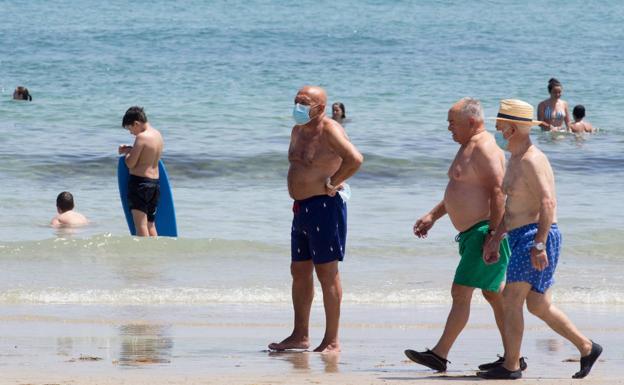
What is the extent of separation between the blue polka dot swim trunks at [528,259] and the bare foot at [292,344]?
4.90 feet

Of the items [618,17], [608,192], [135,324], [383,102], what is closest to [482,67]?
[383,102]

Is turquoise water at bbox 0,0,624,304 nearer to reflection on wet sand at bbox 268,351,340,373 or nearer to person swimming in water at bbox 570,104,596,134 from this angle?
person swimming in water at bbox 570,104,596,134

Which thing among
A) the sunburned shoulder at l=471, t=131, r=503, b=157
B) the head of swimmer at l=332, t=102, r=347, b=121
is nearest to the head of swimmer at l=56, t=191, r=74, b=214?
the sunburned shoulder at l=471, t=131, r=503, b=157

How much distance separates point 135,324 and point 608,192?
8.92m

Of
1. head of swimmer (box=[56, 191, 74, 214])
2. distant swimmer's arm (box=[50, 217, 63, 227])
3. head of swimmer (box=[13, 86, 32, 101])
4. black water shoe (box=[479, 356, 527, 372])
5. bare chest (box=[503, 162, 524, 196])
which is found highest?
bare chest (box=[503, 162, 524, 196])

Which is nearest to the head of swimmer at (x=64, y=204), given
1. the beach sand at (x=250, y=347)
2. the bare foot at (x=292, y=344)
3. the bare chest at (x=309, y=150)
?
the beach sand at (x=250, y=347)

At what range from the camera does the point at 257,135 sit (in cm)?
1972

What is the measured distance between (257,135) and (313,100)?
1360 centimetres

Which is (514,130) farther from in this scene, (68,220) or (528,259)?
(68,220)

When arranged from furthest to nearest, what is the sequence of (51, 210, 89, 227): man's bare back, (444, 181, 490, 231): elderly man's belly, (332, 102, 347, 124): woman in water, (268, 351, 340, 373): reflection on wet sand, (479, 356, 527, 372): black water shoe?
(332, 102, 347, 124): woman in water → (51, 210, 89, 227): man's bare back → (268, 351, 340, 373): reflection on wet sand → (444, 181, 490, 231): elderly man's belly → (479, 356, 527, 372): black water shoe

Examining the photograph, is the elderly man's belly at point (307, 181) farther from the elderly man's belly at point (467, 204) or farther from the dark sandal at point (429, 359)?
the dark sandal at point (429, 359)

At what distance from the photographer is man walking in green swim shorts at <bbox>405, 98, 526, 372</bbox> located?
557 cm

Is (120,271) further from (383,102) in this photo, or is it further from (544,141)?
(383,102)

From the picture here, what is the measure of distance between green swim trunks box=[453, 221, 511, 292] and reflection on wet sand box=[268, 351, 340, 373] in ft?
2.47
